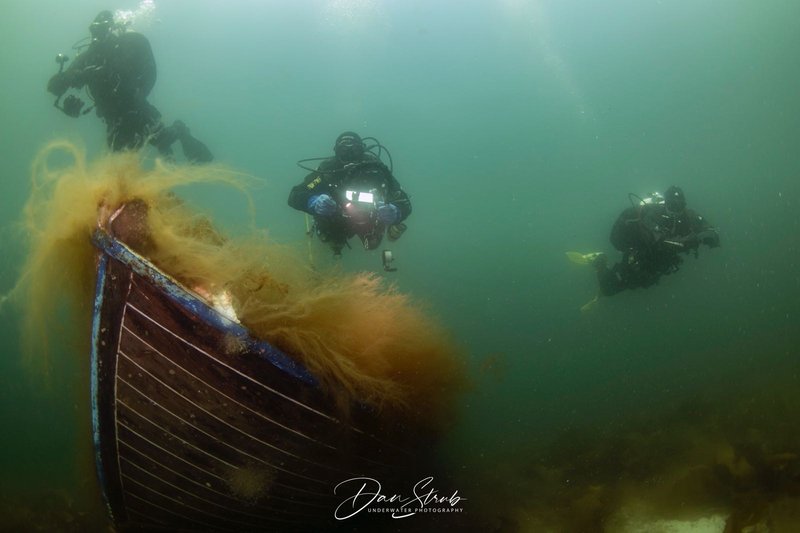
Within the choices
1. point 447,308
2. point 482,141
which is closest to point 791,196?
point 482,141

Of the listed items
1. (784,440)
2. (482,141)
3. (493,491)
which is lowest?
(784,440)

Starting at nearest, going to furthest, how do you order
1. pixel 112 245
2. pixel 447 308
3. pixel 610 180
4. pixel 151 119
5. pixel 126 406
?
pixel 112 245 < pixel 126 406 < pixel 151 119 < pixel 447 308 < pixel 610 180

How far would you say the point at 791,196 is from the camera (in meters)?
77.2

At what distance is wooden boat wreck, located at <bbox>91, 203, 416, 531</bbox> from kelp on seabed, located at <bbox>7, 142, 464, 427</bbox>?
0.18 m

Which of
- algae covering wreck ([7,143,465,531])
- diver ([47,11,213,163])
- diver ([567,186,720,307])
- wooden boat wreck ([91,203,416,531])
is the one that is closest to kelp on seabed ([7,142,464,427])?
algae covering wreck ([7,143,465,531])

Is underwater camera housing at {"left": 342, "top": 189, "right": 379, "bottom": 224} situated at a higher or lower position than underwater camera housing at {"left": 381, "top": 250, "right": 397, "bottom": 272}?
higher

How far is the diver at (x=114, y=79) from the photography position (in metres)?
7.25

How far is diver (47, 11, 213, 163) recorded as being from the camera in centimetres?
725

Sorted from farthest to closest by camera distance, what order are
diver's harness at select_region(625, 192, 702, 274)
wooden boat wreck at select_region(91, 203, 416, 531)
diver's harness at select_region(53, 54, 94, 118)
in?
diver's harness at select_region(625, 192, 702, 274) < diver's harness at select_region(53, 54, 94, 118) < wooden boat wreck at select_region(91, 203, 416, 531)

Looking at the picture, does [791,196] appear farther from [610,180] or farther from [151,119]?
[151,119]

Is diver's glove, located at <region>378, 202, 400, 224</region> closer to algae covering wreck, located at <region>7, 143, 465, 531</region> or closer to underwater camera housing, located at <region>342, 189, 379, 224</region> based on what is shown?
underwater camera housing, located at <region>342, 189, 379, 224</region>

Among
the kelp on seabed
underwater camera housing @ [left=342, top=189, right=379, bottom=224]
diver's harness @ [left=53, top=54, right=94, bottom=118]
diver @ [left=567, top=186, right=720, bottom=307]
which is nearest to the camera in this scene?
the kelp on seabed

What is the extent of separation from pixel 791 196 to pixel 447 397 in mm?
104176

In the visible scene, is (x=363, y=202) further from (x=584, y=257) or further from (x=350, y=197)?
(x=584, y=257)
